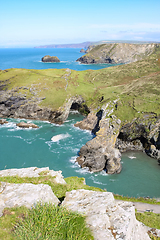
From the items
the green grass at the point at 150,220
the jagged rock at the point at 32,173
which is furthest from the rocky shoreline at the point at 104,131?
the jagged rock at the point at 32,173

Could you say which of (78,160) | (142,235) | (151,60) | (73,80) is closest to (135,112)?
(78,160)

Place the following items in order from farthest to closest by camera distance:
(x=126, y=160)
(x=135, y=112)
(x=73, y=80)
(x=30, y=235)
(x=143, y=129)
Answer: (x=73, y=80), (x=135, y=112), (x=143, y=129), (x=126, y=160), (x=30, y=235)

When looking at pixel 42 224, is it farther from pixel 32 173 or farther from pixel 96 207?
pixel 32 173

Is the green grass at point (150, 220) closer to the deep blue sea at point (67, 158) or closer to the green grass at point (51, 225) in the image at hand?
the green grass at point (51, 225)

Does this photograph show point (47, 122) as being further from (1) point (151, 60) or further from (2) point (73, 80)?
(1) point (151, 60)

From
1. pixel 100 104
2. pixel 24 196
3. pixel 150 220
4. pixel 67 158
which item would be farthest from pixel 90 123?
pixel 24 196

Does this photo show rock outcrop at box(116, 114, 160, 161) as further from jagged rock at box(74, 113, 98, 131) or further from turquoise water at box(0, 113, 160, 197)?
jagged rock at box(74, 113, 98, 131)

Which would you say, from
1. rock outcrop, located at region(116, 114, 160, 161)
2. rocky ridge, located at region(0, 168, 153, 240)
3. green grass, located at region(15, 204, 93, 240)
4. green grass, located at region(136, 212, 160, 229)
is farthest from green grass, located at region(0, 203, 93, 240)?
rock outcrop, located at region(116, 114, 160, 161)
